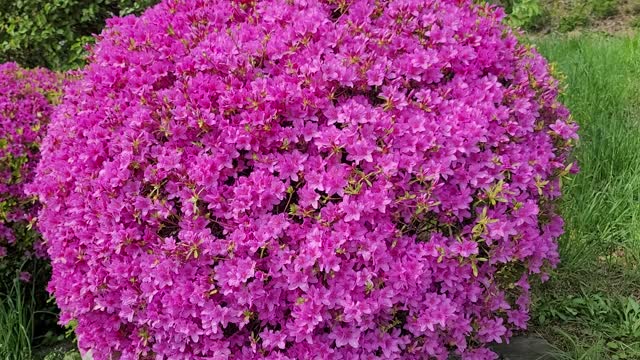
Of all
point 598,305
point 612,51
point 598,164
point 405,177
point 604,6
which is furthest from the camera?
point 604,6

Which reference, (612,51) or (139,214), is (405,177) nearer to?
(139,214)

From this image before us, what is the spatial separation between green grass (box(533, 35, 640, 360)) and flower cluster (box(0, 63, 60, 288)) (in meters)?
2.34

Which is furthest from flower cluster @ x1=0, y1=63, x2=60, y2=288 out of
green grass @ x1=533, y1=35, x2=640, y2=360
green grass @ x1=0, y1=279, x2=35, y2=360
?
green grass @ x1=533, y1=35, x2=640, y2=360

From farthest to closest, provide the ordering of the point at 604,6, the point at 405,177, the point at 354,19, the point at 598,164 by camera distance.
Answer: the point at 604,6 → the point at 598,164 → the point at 354,19 → the point at 405,177

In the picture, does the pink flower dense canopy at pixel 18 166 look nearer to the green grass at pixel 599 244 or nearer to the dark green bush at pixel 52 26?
the dark green bush at pixel 52 26

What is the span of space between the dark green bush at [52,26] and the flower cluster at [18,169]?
188 cm

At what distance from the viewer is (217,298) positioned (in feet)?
6.68

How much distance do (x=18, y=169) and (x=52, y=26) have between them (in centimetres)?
256

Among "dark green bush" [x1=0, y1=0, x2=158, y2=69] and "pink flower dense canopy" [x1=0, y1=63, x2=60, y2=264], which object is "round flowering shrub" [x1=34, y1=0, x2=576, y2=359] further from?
"dark green bush" [x1=0, y1=0, x2=158, y2=69]

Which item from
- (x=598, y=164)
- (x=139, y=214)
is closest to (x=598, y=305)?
(x=598, y=164)

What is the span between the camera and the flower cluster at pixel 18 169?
304cm

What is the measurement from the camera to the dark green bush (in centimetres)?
517

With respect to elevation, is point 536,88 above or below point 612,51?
above

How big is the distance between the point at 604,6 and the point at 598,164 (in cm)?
673
